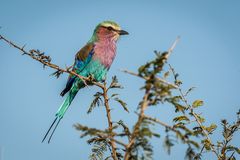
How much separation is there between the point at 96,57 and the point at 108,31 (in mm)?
884

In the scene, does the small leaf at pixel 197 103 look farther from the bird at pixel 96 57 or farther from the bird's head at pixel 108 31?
the bird's head at pixel 108 31

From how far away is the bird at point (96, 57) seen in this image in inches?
267

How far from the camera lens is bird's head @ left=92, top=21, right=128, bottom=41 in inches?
306

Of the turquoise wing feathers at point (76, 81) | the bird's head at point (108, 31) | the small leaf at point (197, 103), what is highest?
the bird's head at point (108, 31)

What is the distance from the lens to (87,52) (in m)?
7.31

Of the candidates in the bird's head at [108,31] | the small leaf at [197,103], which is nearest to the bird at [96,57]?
the bird's head at [108,31]

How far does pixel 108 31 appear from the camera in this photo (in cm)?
788

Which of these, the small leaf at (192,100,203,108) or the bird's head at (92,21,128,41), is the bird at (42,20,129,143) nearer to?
the bird's head at (92,21,128,41)

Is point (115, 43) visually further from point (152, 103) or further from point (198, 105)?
point (152, 103)

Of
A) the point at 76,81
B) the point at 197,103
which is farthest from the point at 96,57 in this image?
the point at 197,103

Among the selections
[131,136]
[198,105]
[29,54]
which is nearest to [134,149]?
[131,136]

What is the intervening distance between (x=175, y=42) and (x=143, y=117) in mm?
341

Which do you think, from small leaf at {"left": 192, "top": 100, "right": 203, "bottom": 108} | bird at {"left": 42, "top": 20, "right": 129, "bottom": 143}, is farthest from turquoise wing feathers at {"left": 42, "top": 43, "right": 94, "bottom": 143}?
small leaf at {"left": 192, "top": 100, "right": 203, "bottom": 108}

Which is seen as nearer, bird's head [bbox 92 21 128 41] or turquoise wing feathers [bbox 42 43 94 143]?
turquoise wing feathers [bbox 42 43 94 143]
